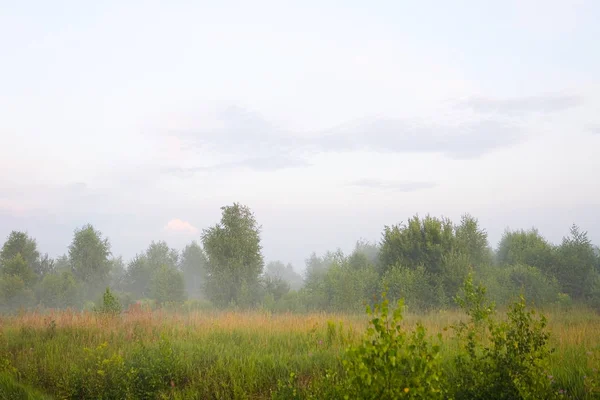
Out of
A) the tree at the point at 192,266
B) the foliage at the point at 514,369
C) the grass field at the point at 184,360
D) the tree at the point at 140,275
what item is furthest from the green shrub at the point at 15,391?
the tree at the point at 192,266

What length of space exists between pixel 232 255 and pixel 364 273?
31.6 ft

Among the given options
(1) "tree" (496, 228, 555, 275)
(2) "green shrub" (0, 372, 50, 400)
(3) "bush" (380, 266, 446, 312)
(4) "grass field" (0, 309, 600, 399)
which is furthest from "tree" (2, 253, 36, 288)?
(1) "tree" (496, 228, 555, 275)

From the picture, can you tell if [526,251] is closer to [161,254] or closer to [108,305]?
[108,305]

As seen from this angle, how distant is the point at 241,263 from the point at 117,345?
1657cm

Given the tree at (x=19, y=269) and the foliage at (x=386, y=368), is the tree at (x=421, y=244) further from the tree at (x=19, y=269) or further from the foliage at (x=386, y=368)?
the tree at (x=19, y=269)

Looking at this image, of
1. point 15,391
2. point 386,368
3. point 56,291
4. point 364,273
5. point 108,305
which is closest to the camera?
point 386,368

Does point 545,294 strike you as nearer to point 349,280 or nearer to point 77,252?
point 349,280

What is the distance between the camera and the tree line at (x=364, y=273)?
2288 centimetres

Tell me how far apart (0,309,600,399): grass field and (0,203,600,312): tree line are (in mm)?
10069

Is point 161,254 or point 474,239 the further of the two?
point 161,254

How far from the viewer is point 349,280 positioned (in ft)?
81.6

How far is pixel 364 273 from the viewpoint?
25250 mm

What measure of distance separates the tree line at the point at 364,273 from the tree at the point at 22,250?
3.7 inches

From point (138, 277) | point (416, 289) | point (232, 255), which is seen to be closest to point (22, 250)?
point (138, 277)
